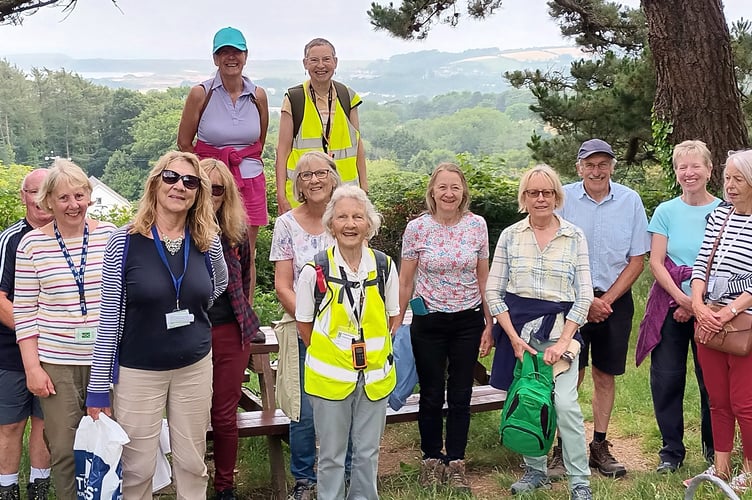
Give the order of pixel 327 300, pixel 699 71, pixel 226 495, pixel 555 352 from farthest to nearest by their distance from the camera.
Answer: pixel 699 71
pixel 226 495
pixel 555 352
pixel 327 300

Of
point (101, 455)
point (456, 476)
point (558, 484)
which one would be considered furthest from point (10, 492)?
point (558, 484)

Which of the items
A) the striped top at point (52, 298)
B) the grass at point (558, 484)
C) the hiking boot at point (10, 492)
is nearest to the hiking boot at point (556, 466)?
the grass at point (558, 484)

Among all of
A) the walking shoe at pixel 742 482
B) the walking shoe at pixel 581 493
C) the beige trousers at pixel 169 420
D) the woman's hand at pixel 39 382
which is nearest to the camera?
the beige trousers at pixel 169 420

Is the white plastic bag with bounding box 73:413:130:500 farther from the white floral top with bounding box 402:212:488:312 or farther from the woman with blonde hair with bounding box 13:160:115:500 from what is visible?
the white floral top with bounding box 402:212:488:312

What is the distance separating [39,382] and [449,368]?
82.8 inches

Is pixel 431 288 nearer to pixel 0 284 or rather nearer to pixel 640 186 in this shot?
pixel 0 284

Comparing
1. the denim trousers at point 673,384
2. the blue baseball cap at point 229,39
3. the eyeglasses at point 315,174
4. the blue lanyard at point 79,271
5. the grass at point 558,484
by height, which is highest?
the blue baseball cap at point 229,39

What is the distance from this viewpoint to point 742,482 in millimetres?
3781

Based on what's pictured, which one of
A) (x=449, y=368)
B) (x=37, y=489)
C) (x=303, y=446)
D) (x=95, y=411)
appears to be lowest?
(x=37, y=489)

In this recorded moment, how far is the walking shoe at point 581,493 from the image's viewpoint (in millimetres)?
3834

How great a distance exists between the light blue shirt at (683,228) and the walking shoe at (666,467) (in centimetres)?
102

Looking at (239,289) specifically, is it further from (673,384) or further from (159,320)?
(673,384)

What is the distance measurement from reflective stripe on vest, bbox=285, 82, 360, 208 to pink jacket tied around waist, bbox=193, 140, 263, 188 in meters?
0.28

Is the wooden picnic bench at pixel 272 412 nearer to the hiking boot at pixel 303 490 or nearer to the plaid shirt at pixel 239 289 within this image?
the hiking boot at pixel 303 490
